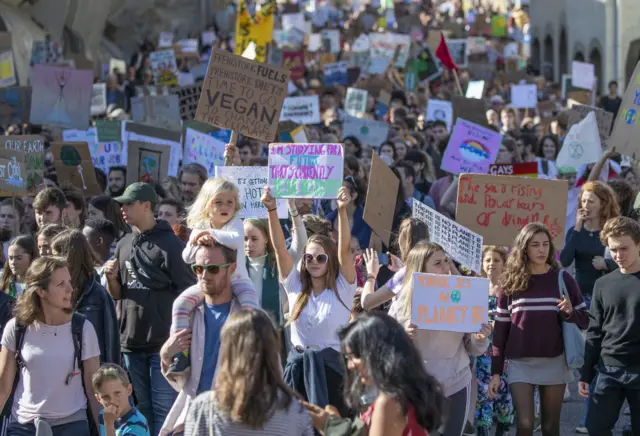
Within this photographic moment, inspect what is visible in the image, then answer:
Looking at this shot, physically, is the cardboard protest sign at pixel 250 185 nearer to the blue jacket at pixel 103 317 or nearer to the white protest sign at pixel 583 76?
the blue jacket at pixel 103 317

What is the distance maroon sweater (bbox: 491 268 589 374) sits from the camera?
7078 mm

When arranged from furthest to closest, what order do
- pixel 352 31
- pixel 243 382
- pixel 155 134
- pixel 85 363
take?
pixel 352 31
pixel 155 134
pixel 85 363
pixel 243 382

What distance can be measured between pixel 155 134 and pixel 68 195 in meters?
3.58

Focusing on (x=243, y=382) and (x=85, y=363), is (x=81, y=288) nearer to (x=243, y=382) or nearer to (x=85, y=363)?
(x=85, y=363)

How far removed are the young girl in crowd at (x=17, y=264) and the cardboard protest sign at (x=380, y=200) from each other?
220cm

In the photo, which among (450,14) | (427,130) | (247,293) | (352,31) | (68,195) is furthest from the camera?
(450,14)

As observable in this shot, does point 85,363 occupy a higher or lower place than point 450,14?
lower

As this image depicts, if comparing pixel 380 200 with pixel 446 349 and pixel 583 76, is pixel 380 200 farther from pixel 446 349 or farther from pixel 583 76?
pixel 583 76

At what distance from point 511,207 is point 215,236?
372 cm

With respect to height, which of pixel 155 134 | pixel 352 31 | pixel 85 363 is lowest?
pixel 85 363

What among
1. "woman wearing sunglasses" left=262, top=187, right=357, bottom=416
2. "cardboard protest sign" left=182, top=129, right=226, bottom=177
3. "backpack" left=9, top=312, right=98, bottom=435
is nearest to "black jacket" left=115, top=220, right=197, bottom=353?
"woman wearing sunglasses" left=262, top=187, right=357, bottom=416

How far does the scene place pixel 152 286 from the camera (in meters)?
7.05

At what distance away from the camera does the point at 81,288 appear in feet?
21.7

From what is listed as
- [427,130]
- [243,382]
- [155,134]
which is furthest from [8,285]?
[427,130]
